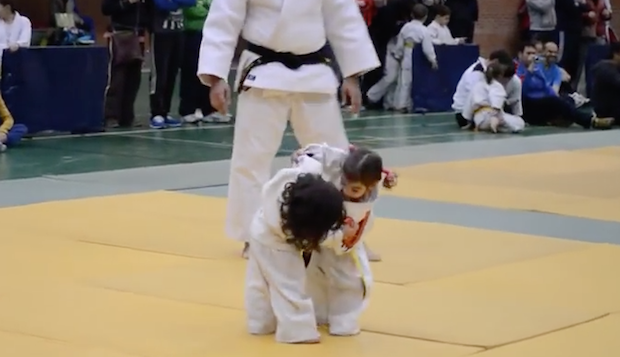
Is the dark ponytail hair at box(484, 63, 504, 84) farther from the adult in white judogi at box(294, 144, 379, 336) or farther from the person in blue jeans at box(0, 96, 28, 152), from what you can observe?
the adult in white judogi at box(294, 144, 379, 336)

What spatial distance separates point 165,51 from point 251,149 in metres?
7.47

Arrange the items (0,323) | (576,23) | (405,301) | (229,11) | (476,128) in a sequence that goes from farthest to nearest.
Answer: (576,23)
(476,128)
(229,11)
(405,301)
(0,323)

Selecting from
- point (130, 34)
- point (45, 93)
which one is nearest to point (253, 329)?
point (45, 93)

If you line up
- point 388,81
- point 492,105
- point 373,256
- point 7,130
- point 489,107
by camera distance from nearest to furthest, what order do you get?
point 373,256 → point 7,130 → point 492,105 → point 489,107 → point 388,81

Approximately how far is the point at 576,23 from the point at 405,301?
15.4m

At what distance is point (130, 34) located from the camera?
1317cm

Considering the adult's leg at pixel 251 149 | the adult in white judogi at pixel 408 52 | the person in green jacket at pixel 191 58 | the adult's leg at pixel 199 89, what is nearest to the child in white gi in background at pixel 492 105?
the adult in white judogi at pixel 408 52

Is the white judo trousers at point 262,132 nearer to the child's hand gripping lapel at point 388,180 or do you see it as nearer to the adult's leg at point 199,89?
the child's hand gripping lapel at point 388,180

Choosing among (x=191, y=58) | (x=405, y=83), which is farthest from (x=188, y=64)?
(x=405, y=83)

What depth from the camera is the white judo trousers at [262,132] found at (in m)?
6.21

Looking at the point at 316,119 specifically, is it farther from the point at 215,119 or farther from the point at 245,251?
the point at 215,119

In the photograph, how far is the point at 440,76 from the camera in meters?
16.5

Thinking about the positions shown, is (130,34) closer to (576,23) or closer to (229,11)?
(229,11)

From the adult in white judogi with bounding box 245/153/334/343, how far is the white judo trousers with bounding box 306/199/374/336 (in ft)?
0.48
